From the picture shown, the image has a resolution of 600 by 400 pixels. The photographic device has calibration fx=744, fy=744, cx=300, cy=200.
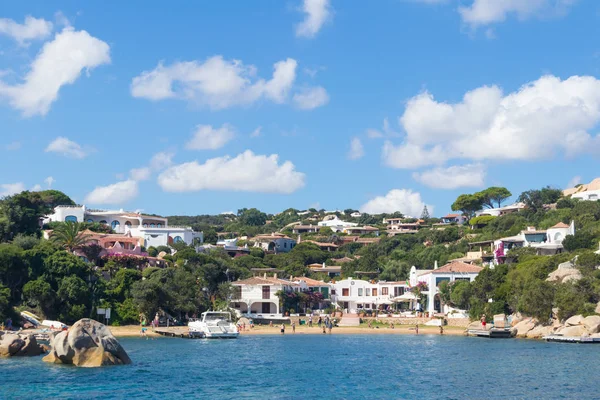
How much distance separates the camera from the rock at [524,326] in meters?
70.3

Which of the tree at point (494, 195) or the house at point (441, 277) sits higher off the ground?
the tree at point (494, 195)

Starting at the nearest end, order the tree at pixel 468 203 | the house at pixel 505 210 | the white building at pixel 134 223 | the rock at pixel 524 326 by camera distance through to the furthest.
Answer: the rock at pixel 524 326
the white building at pixel 134 223
the house at pixel 505 210
the tree at pixel 468 203

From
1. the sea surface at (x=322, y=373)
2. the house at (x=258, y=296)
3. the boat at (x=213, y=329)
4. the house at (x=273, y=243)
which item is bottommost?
the sea surface at (x=322, y=373)

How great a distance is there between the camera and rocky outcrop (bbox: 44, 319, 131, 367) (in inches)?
1635

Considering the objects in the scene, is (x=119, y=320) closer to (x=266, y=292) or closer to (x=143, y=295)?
(x=143, y=295)

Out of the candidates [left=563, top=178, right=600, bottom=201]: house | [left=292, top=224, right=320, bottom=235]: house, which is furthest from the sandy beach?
[left=292, top=224, right=320, bottom=235]: house

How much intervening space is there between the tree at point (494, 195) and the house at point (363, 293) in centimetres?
5525

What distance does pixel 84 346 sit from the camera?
41.6m

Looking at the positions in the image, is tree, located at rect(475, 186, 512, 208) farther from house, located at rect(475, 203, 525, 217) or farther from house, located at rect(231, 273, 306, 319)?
house, located at rect(231, 273, 306, 319)

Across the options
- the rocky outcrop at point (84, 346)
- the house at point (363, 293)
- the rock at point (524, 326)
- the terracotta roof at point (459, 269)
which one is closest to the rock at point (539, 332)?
the rock at point (524, 326)

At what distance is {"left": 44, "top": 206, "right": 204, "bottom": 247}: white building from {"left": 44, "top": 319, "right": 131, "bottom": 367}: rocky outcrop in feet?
228

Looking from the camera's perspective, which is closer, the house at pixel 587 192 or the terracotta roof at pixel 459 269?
the terracotta roof at pixel 459 269

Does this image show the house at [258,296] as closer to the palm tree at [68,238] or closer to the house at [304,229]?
the palm tree at [68,238]

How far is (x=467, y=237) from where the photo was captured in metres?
124
